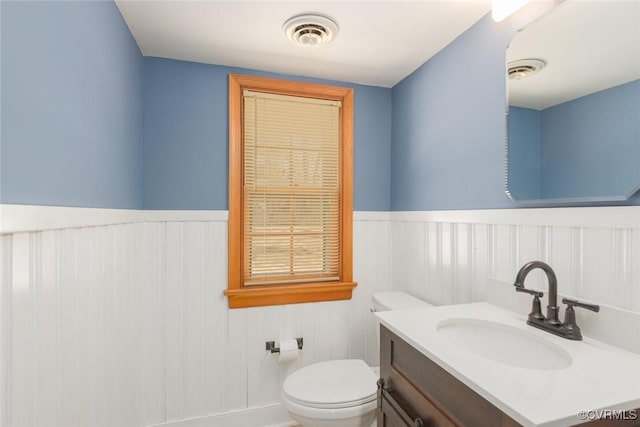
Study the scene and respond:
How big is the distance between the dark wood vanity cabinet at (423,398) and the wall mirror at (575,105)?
683 mm

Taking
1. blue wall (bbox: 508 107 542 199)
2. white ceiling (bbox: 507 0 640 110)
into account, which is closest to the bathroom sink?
blue wall (bbox: 508 107 542 199)

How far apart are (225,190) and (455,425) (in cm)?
163

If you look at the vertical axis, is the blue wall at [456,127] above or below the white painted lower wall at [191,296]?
above

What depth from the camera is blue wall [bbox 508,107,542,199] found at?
3.98 feet

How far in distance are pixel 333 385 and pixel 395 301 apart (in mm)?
598

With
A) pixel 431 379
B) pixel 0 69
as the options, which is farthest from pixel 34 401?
pixel 431 379

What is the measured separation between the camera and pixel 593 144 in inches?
40.9

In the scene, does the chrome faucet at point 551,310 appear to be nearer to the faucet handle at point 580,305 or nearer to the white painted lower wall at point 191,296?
the faucet handle at point 580,305

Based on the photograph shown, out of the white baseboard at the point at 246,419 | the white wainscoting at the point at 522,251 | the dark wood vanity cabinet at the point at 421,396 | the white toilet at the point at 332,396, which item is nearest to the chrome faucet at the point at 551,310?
the white wainscoting at the point at 522,251

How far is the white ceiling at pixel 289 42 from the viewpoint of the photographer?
4.58 ft

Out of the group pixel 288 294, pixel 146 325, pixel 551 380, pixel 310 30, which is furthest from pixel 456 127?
pixel 146 325

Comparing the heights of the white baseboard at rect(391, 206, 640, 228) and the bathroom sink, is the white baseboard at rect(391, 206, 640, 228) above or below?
above

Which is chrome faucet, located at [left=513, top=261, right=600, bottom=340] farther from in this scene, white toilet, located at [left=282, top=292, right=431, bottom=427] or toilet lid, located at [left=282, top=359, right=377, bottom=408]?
toilet lid, located at [left=282, top=359, right=377, bottom=408]

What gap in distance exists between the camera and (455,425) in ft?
2.72
